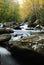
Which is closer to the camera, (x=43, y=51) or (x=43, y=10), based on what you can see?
(x=43, y=51)

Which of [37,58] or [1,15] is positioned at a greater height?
[37,58]

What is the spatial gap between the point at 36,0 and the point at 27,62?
21464mm

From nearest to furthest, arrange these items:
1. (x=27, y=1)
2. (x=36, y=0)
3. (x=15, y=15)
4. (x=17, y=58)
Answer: (x=17, y=58), (x=36, y=0), (x=27, y=1), (x=15, y=15)

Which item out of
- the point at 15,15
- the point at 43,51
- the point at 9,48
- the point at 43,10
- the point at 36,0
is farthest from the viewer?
the point at 15,15

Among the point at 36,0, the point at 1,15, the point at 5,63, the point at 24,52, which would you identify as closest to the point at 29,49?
the point at 24,52

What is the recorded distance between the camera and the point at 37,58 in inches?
232

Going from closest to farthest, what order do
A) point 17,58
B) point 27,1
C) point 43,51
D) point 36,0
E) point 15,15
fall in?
point 43,51, point 17,58, point 36,0, point 27,1, point 15,15

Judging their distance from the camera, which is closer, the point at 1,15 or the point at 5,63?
the point at 5,63

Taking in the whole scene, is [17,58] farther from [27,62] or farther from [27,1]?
[27,1]

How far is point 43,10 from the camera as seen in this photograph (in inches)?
625

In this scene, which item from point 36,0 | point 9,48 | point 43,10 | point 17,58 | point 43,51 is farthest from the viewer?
point 36,0

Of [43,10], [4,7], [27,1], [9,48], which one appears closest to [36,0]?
[27,1]

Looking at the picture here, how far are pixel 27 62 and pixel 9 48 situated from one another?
1199mm

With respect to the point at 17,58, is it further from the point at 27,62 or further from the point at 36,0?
the point at 36,0
